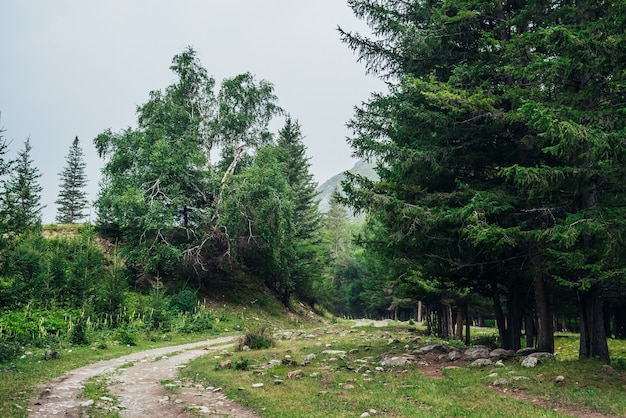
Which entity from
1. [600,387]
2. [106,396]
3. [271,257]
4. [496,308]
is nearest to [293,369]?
[106,396]

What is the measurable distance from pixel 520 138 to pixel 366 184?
15.9 ft

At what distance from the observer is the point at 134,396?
9516mm

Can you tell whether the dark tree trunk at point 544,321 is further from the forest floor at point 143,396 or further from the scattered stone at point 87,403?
the scattered stone at point 87,403

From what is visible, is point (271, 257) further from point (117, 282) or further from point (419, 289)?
point (419, 289)

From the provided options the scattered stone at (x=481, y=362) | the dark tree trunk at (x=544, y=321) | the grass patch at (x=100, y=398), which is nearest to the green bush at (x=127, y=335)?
the grass patch at (x=100, y=398)

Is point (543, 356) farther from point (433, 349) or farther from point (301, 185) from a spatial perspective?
point (301, 185)

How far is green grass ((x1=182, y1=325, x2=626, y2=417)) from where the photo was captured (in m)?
7.81

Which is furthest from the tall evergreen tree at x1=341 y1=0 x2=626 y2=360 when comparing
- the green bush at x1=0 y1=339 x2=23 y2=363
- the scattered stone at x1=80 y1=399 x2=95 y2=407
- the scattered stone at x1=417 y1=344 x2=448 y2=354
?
the green bush at x1=0 y1=339 x2=23 y2=363

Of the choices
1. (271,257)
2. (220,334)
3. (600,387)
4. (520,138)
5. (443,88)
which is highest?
(443,88)

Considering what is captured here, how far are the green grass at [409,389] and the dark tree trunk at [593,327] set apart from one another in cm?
117

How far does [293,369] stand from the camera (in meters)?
12.2

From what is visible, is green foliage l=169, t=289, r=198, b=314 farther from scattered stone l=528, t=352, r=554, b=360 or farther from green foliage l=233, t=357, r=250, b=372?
scattered stone l=528, t=352, r=554, b=360

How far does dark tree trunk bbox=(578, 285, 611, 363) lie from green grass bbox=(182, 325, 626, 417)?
46.0 inches

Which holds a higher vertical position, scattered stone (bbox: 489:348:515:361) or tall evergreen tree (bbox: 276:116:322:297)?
tall evergreen tree (bbox: 276:116:322:297)
